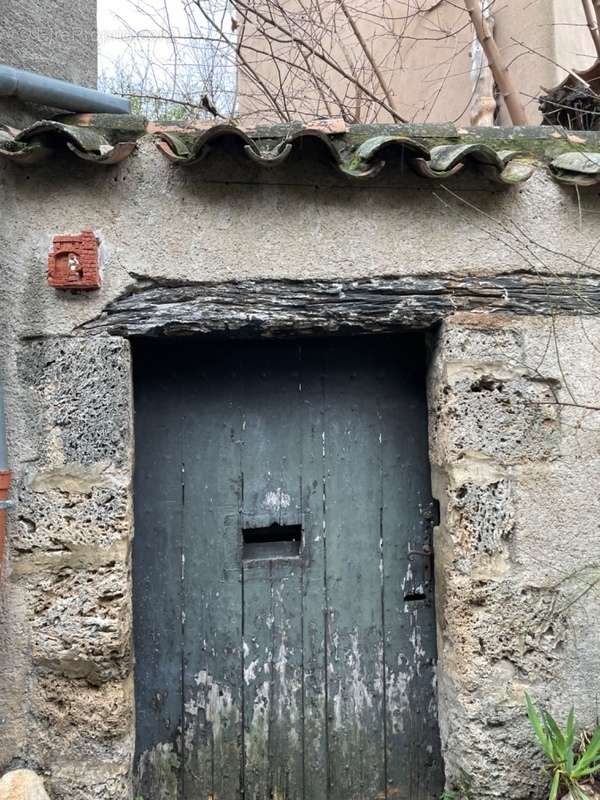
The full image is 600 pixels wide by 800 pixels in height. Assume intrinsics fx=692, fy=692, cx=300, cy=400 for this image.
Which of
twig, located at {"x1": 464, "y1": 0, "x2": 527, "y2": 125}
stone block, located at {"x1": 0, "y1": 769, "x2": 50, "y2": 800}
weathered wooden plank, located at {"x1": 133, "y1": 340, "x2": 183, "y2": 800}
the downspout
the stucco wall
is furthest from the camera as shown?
twig, located at {"x1": 464, "y1": 0, "x2": 527, "y2": 125}

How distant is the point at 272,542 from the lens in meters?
2.57

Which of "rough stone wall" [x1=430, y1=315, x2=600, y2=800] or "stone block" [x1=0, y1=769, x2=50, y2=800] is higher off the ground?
A: "rough stone wall" [x1=430, y1=315, x2=600, y2=800]

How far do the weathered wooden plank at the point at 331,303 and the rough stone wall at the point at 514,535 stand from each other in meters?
0.07

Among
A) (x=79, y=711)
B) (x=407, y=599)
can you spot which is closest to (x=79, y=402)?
(x=79, y=711)

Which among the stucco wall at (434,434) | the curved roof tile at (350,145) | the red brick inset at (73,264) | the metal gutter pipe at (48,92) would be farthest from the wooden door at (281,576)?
the metal gutter pipe at (48,92)

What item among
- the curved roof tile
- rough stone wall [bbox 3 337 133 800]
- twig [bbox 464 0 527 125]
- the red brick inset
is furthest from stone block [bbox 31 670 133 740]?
twig [bbox 464 0 527 125]

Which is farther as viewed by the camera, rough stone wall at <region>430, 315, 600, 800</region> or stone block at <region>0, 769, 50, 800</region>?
rough stone wall at <region>430, 315, 600, 800</region>

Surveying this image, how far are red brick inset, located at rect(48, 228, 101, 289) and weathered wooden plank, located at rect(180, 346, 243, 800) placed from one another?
0.52 meters

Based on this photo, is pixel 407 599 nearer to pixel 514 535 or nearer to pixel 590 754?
pixel 514 535

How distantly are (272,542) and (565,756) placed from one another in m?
1.19

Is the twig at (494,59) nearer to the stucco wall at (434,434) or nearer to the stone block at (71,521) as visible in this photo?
the stucco wall at (434,434)

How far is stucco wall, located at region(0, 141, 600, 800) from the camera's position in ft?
7.36

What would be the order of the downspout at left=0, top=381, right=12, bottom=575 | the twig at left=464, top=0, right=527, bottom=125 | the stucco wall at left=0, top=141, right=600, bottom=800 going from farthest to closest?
the twig at left=464, top=0, right=527, bottom=125 → the stucco wall at left=0, top=141, right=600, bottom=800 → the downspout at left=0, top=381, right=12, bottom=575

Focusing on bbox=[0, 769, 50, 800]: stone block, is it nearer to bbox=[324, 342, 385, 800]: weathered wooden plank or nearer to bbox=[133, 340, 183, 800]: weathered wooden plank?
bbox=[133, 340, 183, 800]: weathered wooden plank
